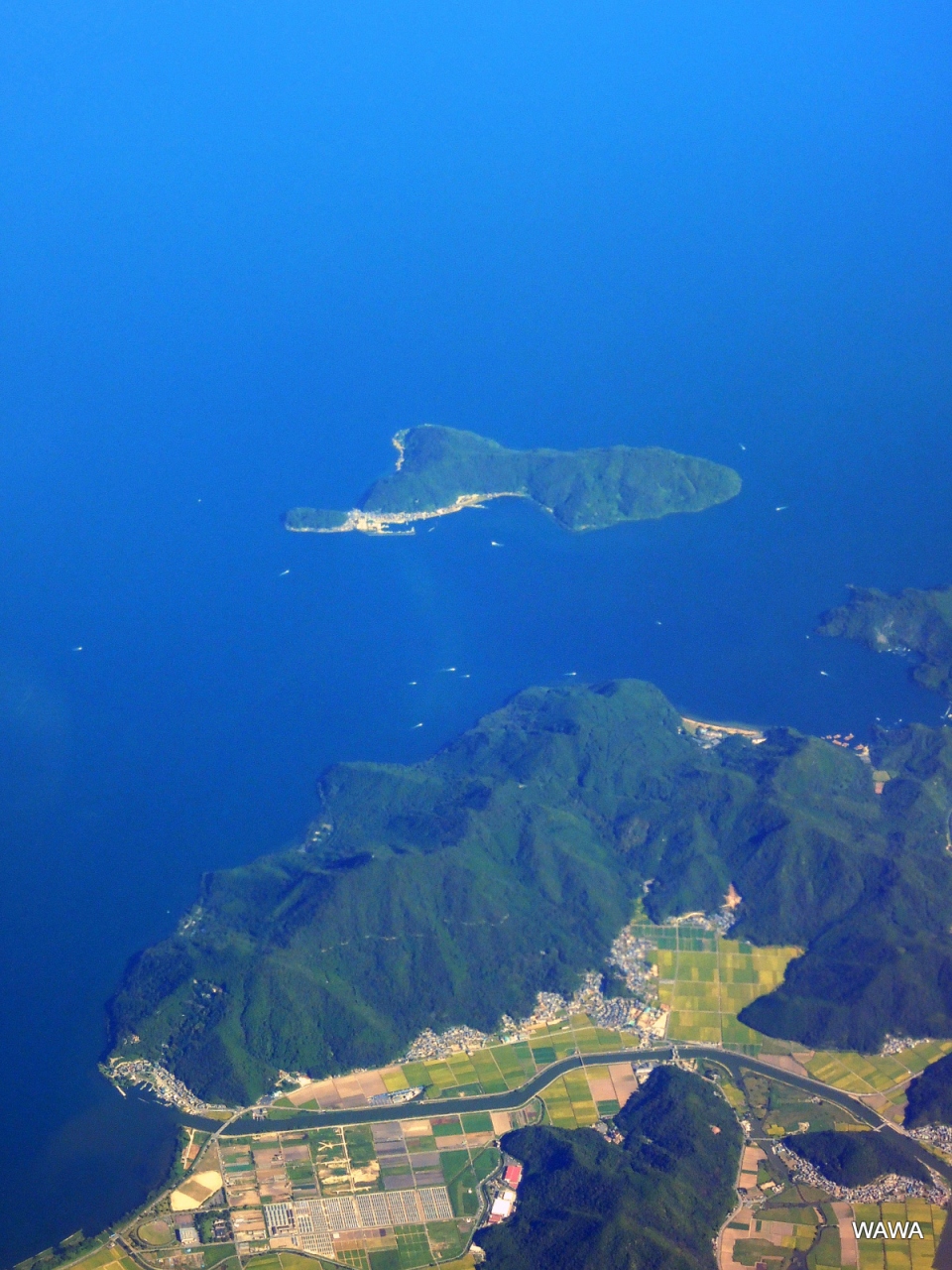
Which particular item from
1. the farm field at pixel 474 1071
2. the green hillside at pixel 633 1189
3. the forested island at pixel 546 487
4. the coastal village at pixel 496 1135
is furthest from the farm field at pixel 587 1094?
the forested island at pixel 546 487

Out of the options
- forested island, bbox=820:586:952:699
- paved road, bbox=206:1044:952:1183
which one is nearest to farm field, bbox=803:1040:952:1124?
paved road, bbox=206:1044:952:1183

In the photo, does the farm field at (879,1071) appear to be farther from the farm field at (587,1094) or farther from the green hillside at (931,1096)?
the farm field at (587,1094)

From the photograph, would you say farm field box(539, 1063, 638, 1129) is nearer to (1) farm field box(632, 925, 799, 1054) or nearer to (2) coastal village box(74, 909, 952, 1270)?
(2) coastal village box(74, 909, 952, 1270)

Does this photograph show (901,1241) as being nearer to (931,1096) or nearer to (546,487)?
(931,1096)

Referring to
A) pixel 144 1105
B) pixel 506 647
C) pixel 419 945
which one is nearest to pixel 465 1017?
pixel 419 945

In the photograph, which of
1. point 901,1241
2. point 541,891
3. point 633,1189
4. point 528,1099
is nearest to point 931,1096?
point 901,1241

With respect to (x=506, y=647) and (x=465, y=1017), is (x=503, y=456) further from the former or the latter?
(x=465, y=1017)

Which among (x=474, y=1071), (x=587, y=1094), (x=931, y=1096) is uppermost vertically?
(x=474, y=1071)
